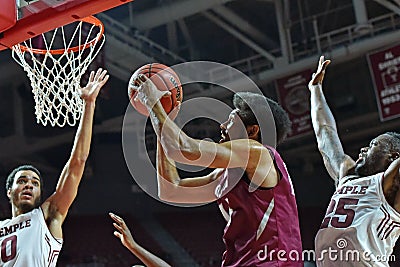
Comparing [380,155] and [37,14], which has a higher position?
[37,14]

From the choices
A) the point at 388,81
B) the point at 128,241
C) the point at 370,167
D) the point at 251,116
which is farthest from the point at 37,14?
the point at 388,81

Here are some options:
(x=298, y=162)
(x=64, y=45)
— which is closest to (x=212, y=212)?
(x=298, y=162)

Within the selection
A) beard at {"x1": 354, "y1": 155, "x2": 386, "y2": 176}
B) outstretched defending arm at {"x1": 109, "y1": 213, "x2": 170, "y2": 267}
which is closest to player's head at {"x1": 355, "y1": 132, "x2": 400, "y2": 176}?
beard at {"x1": 354, "y1": 155, "x2": 386, "y2": 176}

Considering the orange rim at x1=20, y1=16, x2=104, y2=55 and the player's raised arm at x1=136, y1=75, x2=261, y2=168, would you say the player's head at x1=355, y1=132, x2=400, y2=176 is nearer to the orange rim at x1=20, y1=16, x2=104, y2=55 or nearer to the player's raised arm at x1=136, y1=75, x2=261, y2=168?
the player's raised arm at x1=136, y1=75, x2=261, y2=168

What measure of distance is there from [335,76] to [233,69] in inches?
92.9

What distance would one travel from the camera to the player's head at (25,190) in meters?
3.65

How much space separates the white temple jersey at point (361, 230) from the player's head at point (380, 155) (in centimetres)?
13

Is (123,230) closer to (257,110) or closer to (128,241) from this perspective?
(128,241)

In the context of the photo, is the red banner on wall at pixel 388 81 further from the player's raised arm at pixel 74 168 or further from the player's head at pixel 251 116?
the player's head at pixel 251 116

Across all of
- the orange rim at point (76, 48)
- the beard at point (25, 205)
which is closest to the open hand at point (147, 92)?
the beard at point (25, 205)

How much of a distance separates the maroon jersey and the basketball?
0.39 meters

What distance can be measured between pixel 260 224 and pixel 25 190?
1691mm

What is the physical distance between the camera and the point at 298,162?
12109mm

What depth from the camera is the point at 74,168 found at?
3.56 meters
